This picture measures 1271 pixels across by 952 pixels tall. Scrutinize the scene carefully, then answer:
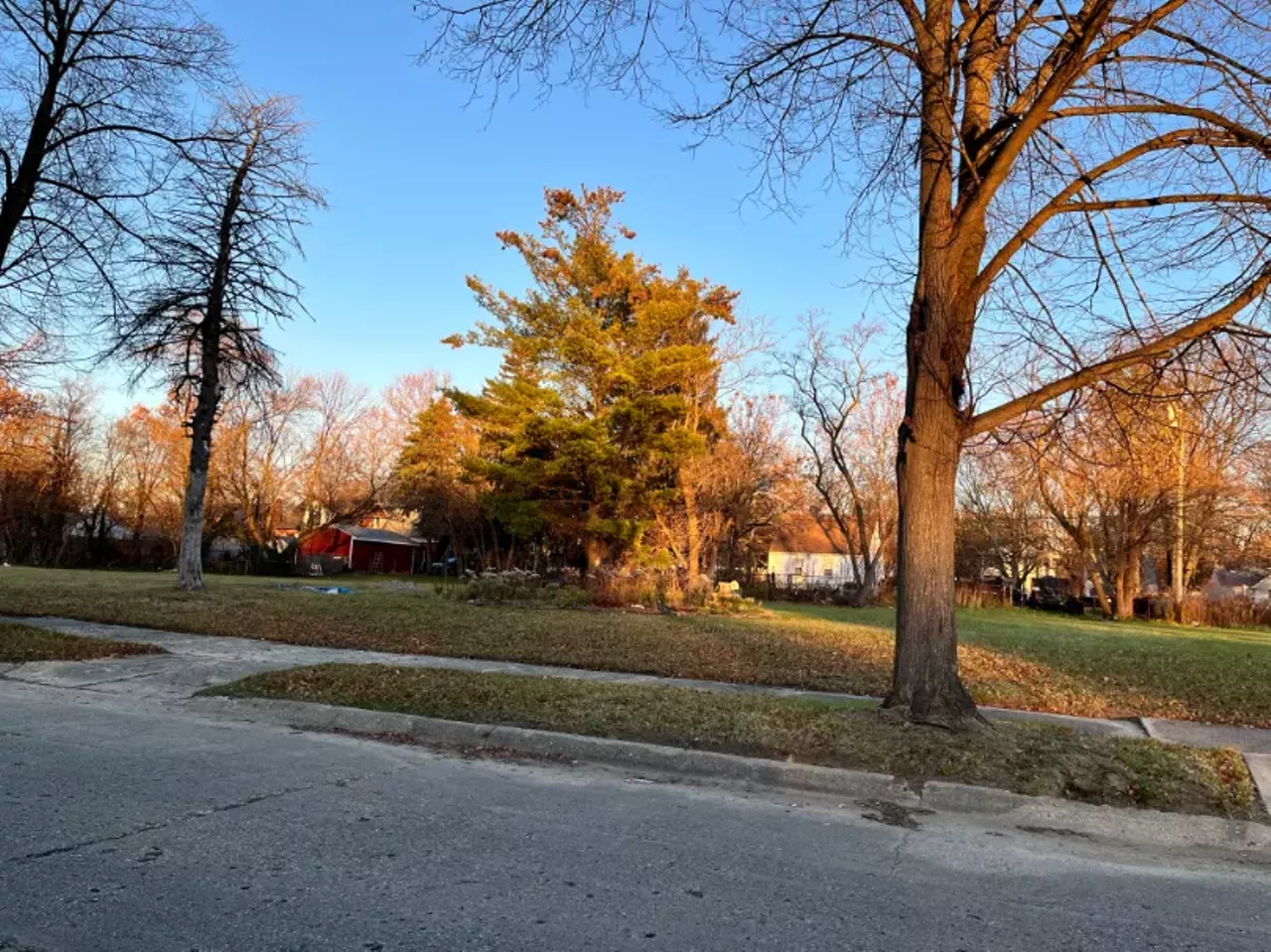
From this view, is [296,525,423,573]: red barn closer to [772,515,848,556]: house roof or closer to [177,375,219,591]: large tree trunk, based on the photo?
[772,515,848,556]: house roof

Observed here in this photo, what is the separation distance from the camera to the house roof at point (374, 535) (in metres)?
63.2

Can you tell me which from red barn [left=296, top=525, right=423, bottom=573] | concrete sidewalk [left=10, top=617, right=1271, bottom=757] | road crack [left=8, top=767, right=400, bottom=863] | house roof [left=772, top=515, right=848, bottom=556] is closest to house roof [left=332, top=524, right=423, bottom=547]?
red barn [left=296, top=525, right=423, bottom=573]

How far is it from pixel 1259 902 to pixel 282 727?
23.8 feet

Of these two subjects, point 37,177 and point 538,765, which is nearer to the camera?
point 538,765

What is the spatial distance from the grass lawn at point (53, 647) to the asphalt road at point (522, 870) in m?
4.90

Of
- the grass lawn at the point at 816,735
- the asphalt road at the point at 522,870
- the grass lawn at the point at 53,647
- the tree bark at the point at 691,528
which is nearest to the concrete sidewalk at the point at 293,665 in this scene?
the grass lawn at the point at 53,647

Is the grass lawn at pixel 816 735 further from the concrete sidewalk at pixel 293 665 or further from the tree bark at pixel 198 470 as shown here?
the tree bark at pixel 198 470

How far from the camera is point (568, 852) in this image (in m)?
→ 4.79

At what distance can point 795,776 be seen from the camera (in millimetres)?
6633

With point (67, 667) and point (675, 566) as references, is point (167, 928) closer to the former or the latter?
point (67, 667)

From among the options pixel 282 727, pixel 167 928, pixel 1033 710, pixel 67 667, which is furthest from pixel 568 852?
pixel 67 667

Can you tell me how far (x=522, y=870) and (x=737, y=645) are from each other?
10.7m

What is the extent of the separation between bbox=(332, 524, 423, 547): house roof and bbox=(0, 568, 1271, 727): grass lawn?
136 ft

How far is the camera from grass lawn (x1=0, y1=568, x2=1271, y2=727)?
11.1 m
